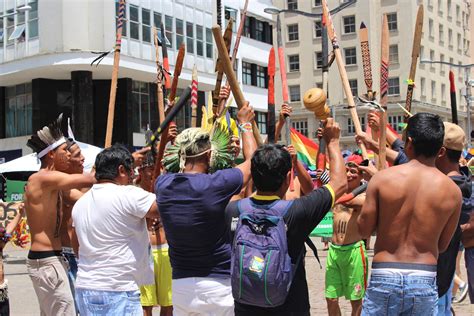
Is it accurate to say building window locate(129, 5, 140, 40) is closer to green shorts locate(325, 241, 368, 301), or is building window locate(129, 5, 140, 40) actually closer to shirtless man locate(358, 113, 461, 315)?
green shorts locate(325, 241, 368, 301)

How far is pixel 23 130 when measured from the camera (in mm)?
33688

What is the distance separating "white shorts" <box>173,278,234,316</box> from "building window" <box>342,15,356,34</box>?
57.7m

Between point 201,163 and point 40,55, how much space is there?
2709 cm

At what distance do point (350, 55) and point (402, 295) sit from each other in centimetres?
5831

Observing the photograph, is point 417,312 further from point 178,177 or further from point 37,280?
point 37,280

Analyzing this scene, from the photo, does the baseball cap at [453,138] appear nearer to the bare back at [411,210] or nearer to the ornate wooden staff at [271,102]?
the bare back at [411,210]

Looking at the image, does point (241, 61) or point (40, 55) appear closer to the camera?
point (40, 55)

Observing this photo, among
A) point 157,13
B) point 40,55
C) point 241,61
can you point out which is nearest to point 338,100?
point 241,61

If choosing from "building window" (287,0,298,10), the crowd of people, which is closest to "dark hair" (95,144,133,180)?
the crowd of people

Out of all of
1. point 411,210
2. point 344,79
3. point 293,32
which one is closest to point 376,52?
point 293,32

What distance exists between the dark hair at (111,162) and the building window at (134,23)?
88.4 ft

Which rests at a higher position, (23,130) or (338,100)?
(338,100)

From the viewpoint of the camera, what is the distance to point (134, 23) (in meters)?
31.8

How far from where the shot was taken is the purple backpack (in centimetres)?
406
